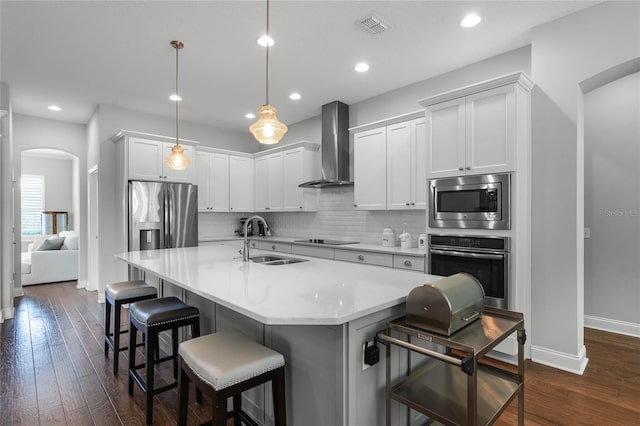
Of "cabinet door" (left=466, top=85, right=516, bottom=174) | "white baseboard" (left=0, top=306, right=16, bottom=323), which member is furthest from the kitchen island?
"white baseboard" (left=0, top=306, right=16, bottom=323)

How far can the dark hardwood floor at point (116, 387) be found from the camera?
2145 millimetres

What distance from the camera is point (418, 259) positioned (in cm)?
341

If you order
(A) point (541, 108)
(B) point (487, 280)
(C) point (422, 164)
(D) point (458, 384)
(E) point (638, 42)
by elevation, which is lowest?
(D) point (458, 384)

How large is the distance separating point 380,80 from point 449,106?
119 centimetres

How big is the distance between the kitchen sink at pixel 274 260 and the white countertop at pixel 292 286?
0.42ft

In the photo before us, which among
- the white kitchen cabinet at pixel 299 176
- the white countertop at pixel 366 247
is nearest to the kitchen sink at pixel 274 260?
the white countertop at pixel 366 247

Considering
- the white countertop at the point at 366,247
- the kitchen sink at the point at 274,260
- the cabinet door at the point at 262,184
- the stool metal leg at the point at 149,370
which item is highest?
the cabinet door at the point at 262,184

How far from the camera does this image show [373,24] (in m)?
2.85

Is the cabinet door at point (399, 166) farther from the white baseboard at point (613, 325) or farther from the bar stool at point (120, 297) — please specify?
the bar stool at point (120, 297)

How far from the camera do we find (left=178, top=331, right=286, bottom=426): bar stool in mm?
1422

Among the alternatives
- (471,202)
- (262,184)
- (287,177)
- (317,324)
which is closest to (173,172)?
(262,184)

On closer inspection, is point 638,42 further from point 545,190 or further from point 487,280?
point 487,280

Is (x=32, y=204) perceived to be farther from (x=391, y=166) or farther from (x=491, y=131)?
(x=491, y=131)

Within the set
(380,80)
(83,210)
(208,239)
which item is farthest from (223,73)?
(83,210)
